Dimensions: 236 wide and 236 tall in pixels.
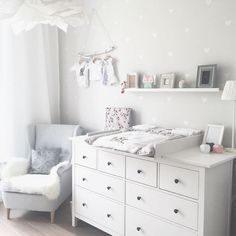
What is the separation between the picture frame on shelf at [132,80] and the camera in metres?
2.96

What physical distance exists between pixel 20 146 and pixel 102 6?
190cm

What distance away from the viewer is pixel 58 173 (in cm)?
301

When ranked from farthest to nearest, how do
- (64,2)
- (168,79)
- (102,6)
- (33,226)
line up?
1. (102,6)
2. (33,226)
3. (168,79)
4. (64,2)

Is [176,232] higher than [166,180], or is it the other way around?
[166,180]

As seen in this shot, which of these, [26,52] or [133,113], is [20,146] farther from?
[133,113]

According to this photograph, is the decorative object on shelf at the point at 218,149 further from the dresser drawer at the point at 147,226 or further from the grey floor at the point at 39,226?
the grey floor at the point at 39,226

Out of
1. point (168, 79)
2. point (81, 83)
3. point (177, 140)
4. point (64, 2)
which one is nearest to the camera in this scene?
point (64, 2)

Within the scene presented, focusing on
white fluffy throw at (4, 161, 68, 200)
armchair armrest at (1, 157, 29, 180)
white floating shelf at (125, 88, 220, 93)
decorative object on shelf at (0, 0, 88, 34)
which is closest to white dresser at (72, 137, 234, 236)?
white fluffy throw at (4, 161, 68, 200)

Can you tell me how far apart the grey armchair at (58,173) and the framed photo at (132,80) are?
85 cm

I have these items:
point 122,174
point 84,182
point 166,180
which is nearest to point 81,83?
point 84,182

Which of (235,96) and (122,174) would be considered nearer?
(235,96)

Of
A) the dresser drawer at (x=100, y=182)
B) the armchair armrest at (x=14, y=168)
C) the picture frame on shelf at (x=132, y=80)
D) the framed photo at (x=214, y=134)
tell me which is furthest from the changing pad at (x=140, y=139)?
the armchair armrest at (x=14, y=168)

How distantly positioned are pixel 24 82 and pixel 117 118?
1.32 metres

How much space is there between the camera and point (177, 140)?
2252 millimetres
